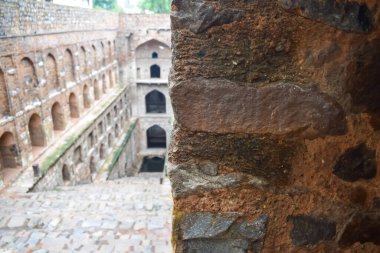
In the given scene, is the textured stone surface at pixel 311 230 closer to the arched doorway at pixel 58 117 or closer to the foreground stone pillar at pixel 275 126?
the foreground stone pillar at pixel 275 126

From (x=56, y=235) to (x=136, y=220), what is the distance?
44.8 inches

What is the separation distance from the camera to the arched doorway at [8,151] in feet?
30.1

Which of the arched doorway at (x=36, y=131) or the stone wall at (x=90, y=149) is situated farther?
the arched doorway at (x=36, y=131)

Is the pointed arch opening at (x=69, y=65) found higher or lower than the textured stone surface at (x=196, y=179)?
lower

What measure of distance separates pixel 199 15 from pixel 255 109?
39 cm

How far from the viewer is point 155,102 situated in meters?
22.3

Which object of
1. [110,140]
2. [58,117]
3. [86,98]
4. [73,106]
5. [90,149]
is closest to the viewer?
[58,117]

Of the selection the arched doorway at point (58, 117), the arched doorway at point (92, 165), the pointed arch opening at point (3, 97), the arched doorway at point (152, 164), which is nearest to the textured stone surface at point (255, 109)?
the pointed arch opening at point (3, 97)

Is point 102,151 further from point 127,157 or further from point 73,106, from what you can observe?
point 73,106

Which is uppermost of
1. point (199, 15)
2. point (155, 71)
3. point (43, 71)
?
point (199, 15)

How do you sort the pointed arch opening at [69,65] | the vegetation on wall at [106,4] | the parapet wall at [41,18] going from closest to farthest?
the parapet wall at [41,18]
the pointed arch opening at [69,65]
the vegetation on wall at [106,4]

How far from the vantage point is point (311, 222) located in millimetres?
1435

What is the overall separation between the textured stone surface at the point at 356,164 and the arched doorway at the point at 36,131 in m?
10.7

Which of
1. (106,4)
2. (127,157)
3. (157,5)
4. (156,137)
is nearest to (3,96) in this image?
(127,157)
